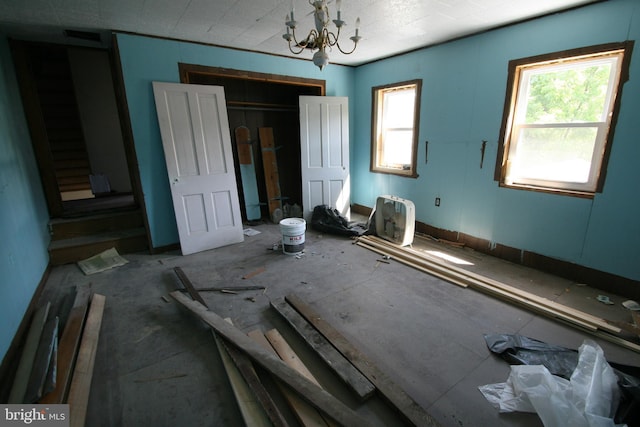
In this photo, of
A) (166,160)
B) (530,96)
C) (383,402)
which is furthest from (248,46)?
(383,402)

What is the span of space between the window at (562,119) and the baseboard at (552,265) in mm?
727

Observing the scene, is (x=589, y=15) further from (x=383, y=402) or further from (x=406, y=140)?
(x=383, y=402)

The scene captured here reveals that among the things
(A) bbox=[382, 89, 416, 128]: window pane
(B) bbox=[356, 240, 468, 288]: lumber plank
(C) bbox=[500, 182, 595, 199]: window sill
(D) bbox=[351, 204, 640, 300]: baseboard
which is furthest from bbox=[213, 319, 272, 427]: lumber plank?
(A) bbox=[382, 89, 416, 128]: window pane

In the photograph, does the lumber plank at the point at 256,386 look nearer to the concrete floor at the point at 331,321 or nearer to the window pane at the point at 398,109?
the concrete floor at the point at 331,321

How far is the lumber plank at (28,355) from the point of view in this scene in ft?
5.29

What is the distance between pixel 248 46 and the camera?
3.62m

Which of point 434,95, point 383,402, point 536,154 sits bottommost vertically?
point 383,402

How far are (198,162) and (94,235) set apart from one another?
1.60m

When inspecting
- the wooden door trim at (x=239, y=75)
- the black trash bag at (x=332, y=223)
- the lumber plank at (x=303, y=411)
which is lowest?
the lumber plank at (x=303, y=411)

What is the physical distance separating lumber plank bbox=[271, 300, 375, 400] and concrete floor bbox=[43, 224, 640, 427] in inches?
2.5

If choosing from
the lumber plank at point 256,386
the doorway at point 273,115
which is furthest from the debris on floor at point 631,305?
the doorway at point 273,115

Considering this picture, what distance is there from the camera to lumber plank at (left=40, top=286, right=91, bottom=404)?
1583 mm

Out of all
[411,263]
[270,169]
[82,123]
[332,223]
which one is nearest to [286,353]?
[411,263]

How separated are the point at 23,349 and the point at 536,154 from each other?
473 centimetres
